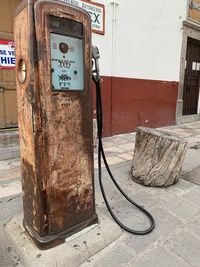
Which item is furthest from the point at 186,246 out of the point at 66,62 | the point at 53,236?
the point at 66,62

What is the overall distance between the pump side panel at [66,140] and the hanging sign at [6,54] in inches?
91.9

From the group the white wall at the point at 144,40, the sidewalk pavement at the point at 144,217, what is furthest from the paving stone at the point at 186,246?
the white wall at the point at 144,40

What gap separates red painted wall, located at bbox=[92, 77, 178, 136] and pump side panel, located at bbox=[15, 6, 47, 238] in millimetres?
3106

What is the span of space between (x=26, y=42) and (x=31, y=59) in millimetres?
115

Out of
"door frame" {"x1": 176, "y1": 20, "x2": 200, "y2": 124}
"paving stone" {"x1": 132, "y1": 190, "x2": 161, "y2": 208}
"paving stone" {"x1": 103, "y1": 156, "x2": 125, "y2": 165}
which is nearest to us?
"paving stone" {"x1": 132, "y1": 190, "x2": 161, "y2": 208}

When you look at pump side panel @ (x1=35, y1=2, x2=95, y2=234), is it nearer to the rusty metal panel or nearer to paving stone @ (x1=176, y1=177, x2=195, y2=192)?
paving stone @ (x1=176, y1=177, x2=195, y2=192)

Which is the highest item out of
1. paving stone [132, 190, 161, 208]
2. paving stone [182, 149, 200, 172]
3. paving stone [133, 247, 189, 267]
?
paving stone [182, 149, 200, 172]

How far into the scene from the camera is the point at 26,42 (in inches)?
54.3

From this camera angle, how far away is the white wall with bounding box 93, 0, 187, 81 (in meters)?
4.54

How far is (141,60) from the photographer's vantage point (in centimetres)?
517

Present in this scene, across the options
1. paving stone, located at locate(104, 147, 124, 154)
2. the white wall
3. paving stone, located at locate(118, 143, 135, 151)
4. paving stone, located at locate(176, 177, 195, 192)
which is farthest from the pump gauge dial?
the white wall

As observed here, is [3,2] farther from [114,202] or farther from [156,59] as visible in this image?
[156,59]

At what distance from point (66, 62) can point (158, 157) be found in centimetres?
162

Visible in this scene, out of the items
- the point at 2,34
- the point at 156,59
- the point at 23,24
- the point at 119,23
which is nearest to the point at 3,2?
the point at 2,34
